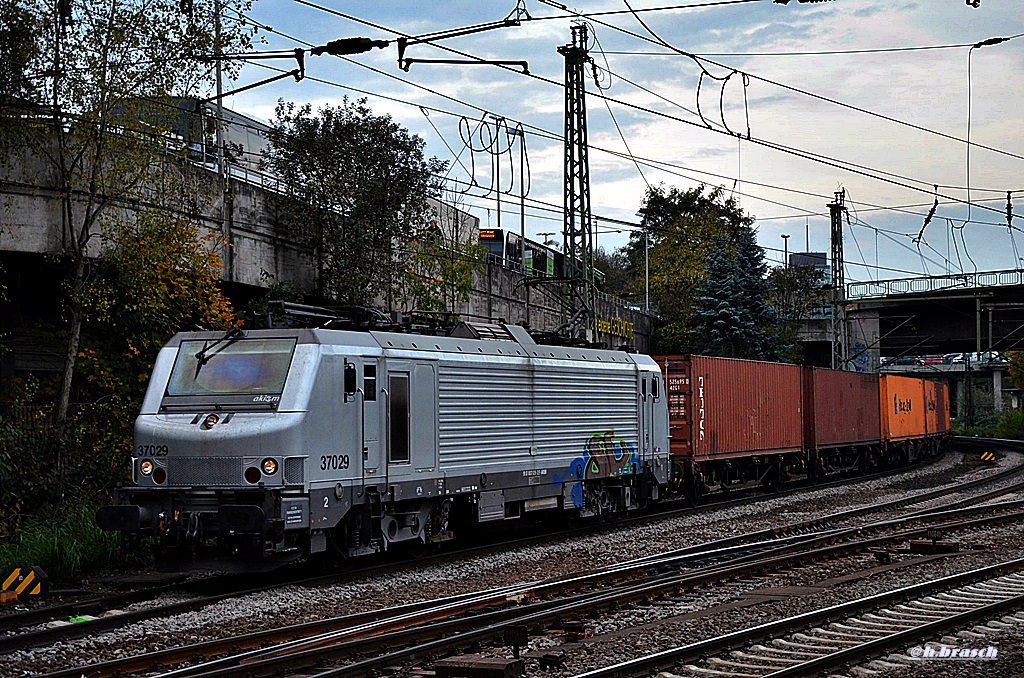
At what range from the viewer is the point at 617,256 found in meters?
120

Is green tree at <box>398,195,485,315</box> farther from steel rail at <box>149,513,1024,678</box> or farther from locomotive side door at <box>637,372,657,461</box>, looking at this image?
steel rail at <box>149,513,1024,678</box>

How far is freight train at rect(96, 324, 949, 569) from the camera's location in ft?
44.6

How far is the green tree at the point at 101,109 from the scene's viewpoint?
19.0 metres

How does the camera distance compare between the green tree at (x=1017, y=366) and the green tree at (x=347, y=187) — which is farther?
the green tree at (x=1017, y=366)

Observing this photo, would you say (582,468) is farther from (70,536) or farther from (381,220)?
(381,220)

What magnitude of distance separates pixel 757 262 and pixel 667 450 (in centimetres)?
3427

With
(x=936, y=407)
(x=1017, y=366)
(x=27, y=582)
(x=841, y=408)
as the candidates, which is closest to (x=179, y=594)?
(x=27, y=582)

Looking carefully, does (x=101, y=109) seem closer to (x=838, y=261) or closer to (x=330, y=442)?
(x=330, y=442)

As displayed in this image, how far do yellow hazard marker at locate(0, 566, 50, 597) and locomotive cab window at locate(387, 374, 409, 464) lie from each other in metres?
4.28

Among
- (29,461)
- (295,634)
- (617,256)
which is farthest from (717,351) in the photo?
(617,256)

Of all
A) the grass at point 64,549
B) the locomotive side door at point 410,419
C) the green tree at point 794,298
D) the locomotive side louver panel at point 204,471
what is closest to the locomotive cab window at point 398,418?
the locomotive side door at point 410,419

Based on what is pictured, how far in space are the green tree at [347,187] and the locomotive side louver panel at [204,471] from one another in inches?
535

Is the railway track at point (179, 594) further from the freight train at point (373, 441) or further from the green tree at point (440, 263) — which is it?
the green tree at point (440, 263)

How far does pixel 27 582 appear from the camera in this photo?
13.2 m
